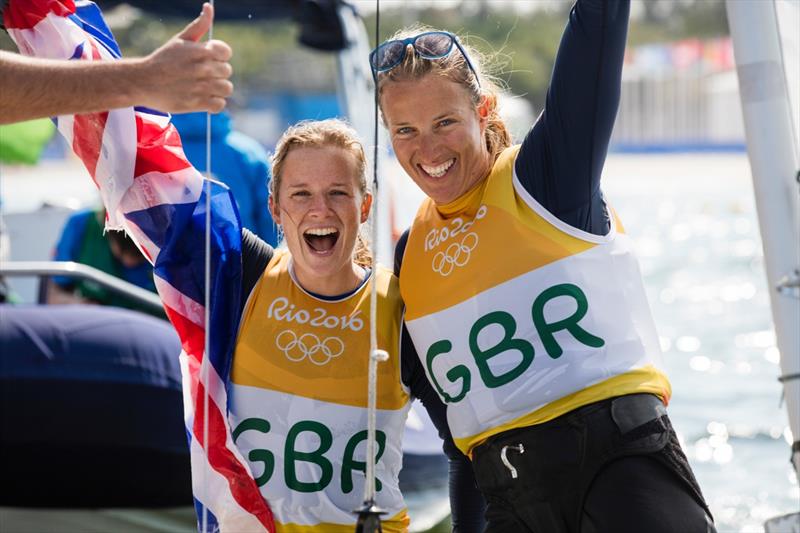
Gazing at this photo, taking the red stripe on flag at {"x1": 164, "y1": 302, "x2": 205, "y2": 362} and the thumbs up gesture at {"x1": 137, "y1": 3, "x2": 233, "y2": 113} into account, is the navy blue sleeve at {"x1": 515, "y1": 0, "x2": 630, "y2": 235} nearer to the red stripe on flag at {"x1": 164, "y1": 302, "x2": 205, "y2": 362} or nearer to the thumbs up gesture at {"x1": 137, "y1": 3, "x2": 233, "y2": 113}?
the thumbs up gesture at {"x1": 137, "y1": 3, "x2": 233, "y2": 113}

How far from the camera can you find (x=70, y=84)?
184 cm

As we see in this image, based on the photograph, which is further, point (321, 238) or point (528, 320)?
point (321, 238)

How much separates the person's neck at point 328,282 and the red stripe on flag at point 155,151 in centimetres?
36

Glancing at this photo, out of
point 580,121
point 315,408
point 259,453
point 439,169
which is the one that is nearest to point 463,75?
point 439,169

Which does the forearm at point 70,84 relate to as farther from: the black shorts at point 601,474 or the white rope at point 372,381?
the black shorts at point 601,474

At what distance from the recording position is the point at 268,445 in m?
2.37

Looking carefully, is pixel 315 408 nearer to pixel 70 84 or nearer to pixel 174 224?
pixel 174 224

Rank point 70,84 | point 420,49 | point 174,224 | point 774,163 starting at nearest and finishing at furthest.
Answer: point 70,84 < point 774,163 < point 420,49 < point 174,224

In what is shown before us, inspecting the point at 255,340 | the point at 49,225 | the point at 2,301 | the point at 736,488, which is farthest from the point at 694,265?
the point at 255,340

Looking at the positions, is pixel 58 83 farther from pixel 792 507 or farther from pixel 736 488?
pixel 736 488

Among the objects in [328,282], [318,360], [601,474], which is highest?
[328,282]

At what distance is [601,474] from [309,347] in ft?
2.26

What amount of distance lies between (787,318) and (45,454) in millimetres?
2912

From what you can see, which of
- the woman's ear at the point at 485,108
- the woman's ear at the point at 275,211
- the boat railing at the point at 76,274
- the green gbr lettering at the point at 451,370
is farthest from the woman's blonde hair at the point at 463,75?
the boat railing at the point at 76,274
